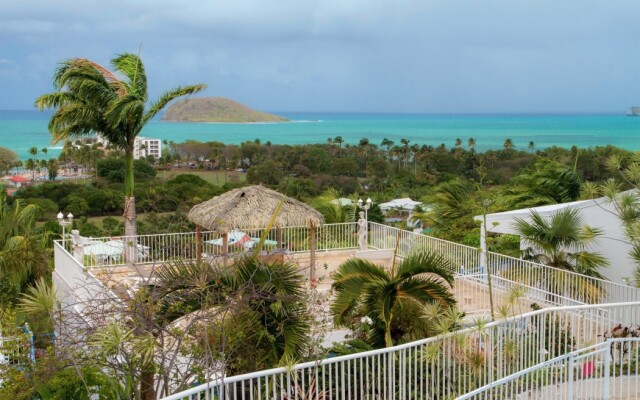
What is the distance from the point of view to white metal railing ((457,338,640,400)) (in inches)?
289

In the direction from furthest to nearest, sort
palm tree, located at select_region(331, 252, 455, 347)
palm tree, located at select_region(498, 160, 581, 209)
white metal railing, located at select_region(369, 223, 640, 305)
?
palm tree, located at select_region(498, 160, 581, 209) → white metal railing, located at select_region(369, 223, 640, 305) → palm tree, located at select_region(331, 252, 455, 347)

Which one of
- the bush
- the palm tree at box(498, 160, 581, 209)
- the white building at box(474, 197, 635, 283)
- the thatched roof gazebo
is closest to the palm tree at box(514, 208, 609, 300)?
the white building at box(474, 197, 635, 283)

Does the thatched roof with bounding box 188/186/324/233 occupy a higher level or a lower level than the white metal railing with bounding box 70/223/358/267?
higher

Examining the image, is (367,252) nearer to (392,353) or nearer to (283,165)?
(392,353)

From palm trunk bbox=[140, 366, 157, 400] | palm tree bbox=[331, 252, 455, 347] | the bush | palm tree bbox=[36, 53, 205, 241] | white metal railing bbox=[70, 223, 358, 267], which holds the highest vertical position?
palm tree bbox=[36, 53, 205, 241]

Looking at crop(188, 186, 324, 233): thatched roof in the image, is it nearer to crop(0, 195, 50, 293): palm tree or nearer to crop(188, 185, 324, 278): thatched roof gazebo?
crop(188, 185, 324, 278): thatched roof gazebo

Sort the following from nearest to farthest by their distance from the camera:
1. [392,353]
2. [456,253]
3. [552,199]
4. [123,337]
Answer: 1. [123,337]
2. [392,353]
3. [456,253]
4. [552,199]

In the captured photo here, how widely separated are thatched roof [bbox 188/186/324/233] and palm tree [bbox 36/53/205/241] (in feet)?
10.2

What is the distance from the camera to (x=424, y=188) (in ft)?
181

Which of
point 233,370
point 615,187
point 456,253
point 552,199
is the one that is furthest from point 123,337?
point 552,199

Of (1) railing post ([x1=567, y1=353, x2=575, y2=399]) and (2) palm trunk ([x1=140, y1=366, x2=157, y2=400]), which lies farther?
(1) railing post ([x1=567, y1=353, x2=575, y2=399])

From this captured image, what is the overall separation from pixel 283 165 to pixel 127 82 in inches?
2231

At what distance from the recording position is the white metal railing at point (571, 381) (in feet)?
24.1

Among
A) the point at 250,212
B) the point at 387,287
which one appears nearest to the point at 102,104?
the point at 250,212
